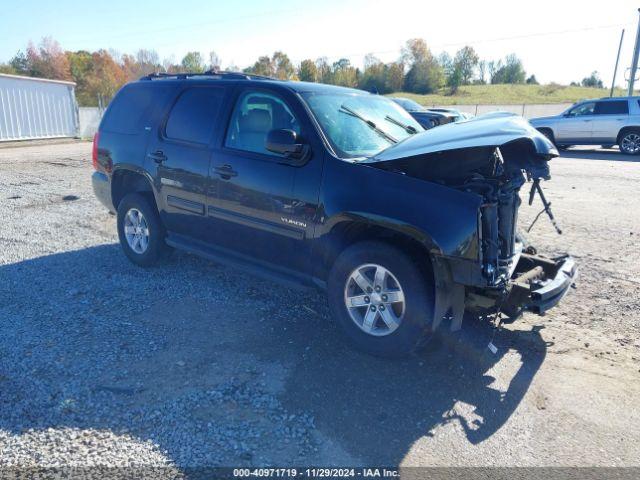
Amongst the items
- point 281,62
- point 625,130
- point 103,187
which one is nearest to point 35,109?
point 103,187

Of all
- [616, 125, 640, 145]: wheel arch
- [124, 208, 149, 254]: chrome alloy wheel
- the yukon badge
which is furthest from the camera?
[616, 125, 640, 145]: wheel arch

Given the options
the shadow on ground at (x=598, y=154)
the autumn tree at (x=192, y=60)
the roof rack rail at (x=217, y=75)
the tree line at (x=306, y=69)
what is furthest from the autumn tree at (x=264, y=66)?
the roof rack rail at (x=217, y=75)

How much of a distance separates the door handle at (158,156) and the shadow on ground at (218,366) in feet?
4.21

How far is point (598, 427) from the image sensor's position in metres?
3.14

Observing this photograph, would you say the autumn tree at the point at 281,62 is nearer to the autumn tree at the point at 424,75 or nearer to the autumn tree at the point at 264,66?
the autumn tree at the point at 264,66

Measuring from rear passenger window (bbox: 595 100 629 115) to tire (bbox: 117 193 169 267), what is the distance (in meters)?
18.3

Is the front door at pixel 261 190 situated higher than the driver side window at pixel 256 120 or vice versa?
the driver side window at pixel 256 120

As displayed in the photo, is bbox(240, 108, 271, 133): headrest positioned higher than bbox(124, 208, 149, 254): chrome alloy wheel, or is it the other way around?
bbox(240, 108, 271, 133): headrest

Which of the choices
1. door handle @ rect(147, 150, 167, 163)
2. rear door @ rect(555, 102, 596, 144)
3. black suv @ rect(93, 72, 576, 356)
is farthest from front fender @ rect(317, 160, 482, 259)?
rear door @ rect(555, 102, 596, 144)

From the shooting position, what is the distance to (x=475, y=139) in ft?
11.6

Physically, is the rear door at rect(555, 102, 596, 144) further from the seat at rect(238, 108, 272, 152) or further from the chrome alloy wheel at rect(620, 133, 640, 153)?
the seat at rect(238, 108, 272, 152)

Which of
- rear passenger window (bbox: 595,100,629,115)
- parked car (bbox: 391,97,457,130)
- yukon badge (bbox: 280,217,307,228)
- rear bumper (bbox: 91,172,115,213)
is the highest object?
rear passenger window (bbox: 595,100,629,115)

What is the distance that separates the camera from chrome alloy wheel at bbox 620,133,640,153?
18.2 metres

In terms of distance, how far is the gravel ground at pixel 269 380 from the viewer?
2.87 metres
